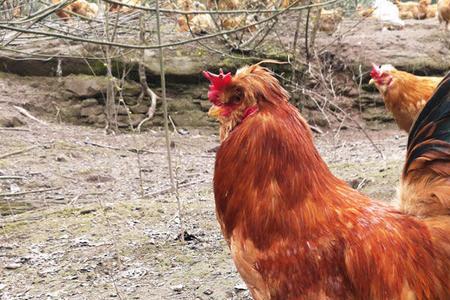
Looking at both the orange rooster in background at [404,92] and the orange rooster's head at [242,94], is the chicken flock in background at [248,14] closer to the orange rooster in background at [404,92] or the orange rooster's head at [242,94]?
the orange rooster in background at [404,92]

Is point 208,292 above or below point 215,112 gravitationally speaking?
below

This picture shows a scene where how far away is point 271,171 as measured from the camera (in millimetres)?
2465

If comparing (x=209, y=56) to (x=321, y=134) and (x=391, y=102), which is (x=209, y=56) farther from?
(x=391, y=102)

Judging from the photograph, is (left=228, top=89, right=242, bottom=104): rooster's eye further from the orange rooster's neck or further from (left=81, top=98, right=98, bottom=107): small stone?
(left=81, top=98, right=98, bottom=107): small stone

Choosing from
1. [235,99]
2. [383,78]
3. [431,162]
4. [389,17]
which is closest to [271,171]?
[235,99]

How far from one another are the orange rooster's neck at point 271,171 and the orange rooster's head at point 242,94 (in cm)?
4

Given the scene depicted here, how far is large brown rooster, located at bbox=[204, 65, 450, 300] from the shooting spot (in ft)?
7.60

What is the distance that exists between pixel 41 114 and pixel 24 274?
19.2 feet

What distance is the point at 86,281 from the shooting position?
3641mm

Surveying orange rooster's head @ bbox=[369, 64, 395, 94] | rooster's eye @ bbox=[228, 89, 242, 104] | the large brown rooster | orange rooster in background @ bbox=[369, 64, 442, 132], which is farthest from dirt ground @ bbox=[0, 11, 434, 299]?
rooster's eye @ bbox=[228, 89, 242, 104]

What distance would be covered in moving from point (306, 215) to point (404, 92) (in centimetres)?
340

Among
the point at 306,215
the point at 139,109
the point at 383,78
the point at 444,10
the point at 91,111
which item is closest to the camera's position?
the point at 306,215

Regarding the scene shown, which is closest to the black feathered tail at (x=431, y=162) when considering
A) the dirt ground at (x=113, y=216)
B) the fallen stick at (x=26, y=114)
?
the dirt ground at (x=113, y=216)

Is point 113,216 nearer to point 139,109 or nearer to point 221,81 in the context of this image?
point 221,81
